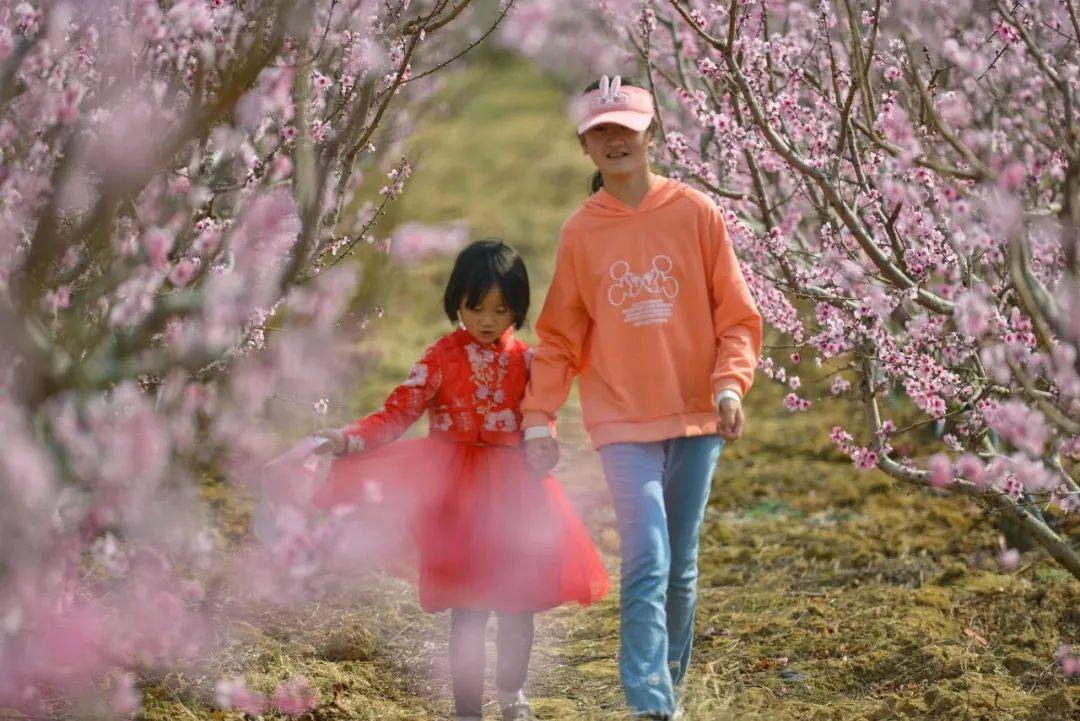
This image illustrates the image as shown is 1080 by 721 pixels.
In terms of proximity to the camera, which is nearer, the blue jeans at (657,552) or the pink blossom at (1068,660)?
the blue jeans at (657,552)

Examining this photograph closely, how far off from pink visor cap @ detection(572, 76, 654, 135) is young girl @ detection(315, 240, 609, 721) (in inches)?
17.9

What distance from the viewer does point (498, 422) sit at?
4.05 m

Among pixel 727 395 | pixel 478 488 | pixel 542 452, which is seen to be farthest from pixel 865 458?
pixel 478 488

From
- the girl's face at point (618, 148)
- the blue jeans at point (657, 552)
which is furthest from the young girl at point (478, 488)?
the girl's face at point (618, 148)

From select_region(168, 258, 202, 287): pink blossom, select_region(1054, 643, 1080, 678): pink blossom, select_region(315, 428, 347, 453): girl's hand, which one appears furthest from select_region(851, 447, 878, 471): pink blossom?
select_region(168, 258, 202, 287): pink blossom

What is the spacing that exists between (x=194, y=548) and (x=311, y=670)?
147 centimetres

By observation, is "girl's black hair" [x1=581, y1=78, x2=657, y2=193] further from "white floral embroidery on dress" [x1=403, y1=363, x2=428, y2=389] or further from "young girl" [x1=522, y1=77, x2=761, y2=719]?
"white floral embroidery on dress" [x1=403, y1=363, x2=428, y2=389]

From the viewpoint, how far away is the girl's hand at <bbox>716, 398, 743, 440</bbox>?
3777 millimetres

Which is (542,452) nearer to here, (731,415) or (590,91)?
(731,415)

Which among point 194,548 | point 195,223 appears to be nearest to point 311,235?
point 194,548

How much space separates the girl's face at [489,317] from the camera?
13.1ft

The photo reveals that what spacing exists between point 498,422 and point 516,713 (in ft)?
2.79

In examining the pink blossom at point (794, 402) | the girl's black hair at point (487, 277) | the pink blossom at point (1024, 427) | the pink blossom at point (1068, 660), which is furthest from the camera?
the pink blossom at point (794, 402)

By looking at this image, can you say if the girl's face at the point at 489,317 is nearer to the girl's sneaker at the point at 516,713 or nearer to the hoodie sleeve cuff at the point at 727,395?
the hoodie sleeve cuff at the point at 727,395
